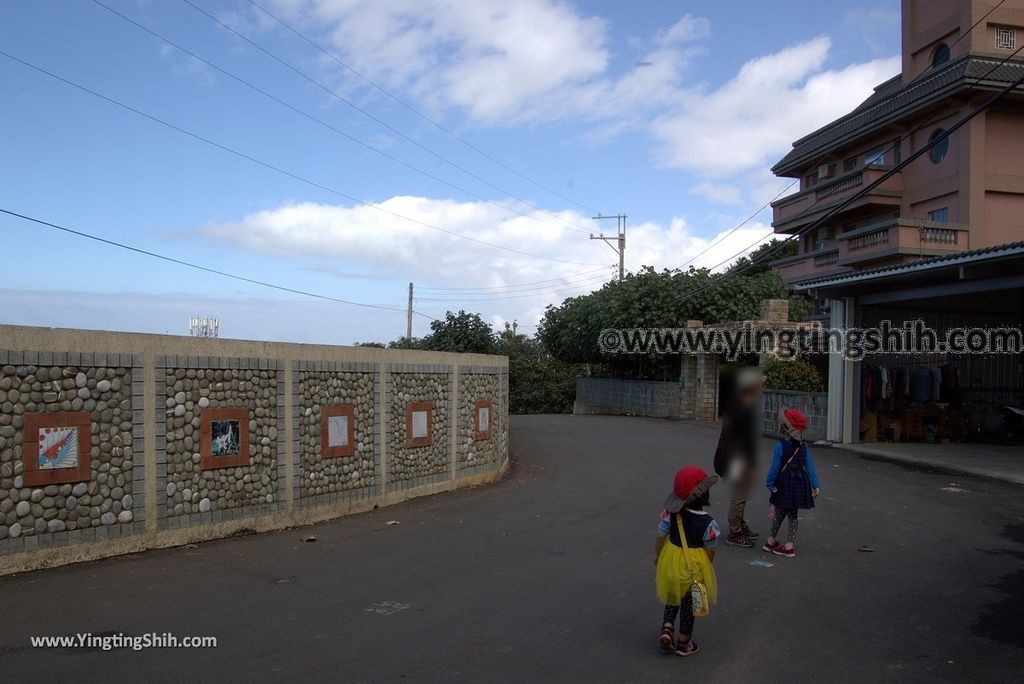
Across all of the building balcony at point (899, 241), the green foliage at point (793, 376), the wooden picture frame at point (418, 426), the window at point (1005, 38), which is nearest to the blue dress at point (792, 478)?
the wooden picture frame at point (418, 426)

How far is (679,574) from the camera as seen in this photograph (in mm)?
5125

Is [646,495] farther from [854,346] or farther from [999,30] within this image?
[999,30]

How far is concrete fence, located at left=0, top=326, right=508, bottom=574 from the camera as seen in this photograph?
736 centimetres

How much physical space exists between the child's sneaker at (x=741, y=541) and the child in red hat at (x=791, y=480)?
0.80 ft

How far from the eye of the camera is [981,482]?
1321 cm

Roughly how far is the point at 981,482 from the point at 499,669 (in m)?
11.3

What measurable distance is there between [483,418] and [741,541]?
612cm

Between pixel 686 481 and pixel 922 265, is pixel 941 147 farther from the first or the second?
pixel 686 481

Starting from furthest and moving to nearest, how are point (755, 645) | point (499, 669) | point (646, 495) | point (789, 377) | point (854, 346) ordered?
→ point (789, 377) → point (854, 346) → point (646, 495) → point (755, 645) → point (499, 669)

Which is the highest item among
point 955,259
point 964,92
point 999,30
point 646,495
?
point 999,30

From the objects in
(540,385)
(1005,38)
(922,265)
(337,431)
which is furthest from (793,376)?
(540,385)

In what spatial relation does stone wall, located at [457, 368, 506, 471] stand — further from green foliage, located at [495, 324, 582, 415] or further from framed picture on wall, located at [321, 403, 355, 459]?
green foliage, located at [495, 324, 582, 415]

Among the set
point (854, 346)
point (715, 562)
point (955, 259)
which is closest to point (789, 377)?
point (854, 346)

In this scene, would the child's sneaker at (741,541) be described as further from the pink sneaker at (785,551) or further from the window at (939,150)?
the window at (939,150)
